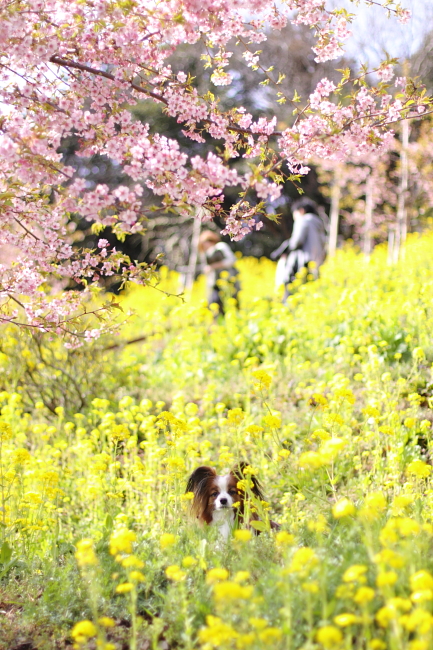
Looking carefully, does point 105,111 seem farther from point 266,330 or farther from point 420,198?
point 420,198

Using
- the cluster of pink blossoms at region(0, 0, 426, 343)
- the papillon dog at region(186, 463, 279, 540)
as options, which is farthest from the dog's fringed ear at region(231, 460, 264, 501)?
the cluster of pink blossoms at region(0, 0, 426, 343)

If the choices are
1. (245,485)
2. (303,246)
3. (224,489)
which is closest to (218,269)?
(303,246)

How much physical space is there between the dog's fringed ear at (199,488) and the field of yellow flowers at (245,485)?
101 millimetres

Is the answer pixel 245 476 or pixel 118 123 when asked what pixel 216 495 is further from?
pixel 118 123

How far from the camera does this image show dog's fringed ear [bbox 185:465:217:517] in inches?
124

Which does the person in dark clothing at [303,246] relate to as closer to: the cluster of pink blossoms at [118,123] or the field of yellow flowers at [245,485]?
the field of yellow flowers at [245,485]

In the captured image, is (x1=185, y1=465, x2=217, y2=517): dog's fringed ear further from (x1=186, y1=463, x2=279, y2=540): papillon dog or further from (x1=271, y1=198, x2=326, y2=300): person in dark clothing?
(x1=271, y1=198, x2=326, y2=300): person in dark clothing

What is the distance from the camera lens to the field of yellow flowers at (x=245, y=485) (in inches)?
77.3

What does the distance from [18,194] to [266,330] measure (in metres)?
4.14

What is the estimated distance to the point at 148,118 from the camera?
1709 centimetres

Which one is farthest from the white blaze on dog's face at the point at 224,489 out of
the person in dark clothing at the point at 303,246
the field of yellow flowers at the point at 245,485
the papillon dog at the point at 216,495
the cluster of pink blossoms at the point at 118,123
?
the person in dark clothing at the point at 303,246

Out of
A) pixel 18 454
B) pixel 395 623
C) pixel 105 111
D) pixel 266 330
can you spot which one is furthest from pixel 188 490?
pixel 266 330

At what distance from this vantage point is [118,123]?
3125mm

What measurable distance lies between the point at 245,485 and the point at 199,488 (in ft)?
1.30
